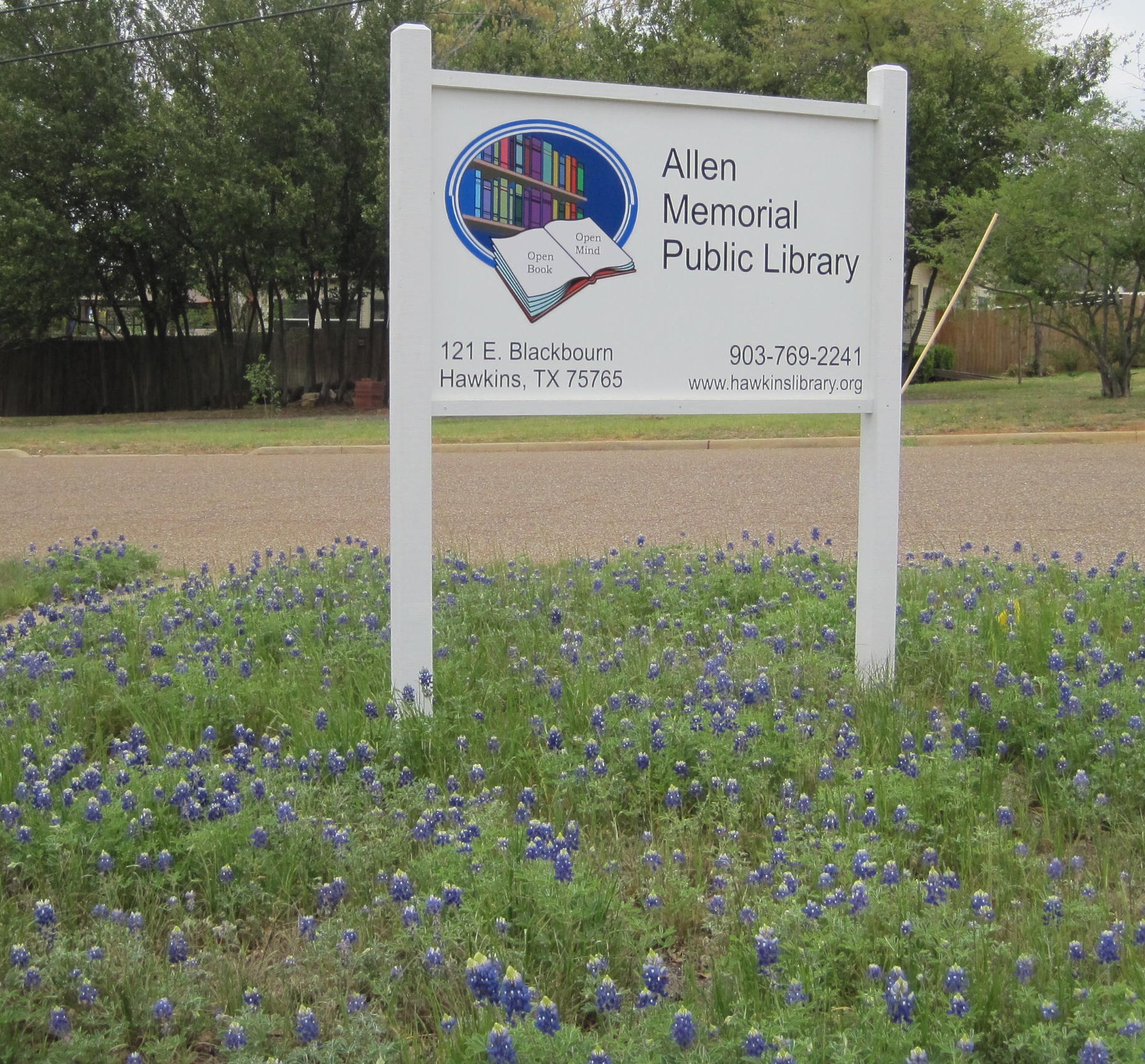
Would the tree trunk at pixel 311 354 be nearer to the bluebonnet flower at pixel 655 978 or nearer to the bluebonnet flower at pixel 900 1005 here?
the bluebonnet flower at pixel 655 978

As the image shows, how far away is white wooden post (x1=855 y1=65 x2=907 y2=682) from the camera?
4.86 m

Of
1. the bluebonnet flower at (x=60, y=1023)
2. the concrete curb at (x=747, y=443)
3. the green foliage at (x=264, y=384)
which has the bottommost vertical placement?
the bluebonnet flower at (x=60, y=1023)

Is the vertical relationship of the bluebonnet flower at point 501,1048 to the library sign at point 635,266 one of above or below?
→ below

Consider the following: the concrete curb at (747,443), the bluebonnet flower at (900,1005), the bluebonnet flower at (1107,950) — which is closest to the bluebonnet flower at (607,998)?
the bluebonnet flower at (900,1005)

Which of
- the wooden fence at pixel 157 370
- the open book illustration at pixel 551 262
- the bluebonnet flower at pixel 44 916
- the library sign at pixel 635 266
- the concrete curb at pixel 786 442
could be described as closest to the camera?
the bluebonnet flower at pixel 44 916

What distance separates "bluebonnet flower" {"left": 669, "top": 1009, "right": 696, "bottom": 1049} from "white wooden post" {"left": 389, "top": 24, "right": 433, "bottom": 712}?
202 cm

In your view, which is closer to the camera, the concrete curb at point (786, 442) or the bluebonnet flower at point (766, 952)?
the bluebonnet flower at point (766, 952)

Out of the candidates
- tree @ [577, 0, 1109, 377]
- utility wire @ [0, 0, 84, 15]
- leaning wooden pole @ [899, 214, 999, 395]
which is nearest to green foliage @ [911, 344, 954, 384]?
tree @ [577, 0, 1109, 377]

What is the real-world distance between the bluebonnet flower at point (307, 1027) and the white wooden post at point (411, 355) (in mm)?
1769

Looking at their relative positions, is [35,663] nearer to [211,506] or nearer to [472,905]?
[472,905]

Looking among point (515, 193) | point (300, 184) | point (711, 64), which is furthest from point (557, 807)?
point (711, 64)

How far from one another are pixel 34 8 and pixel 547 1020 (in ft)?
90.6

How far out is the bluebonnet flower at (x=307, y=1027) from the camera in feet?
8.18

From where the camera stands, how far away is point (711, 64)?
31.6m
